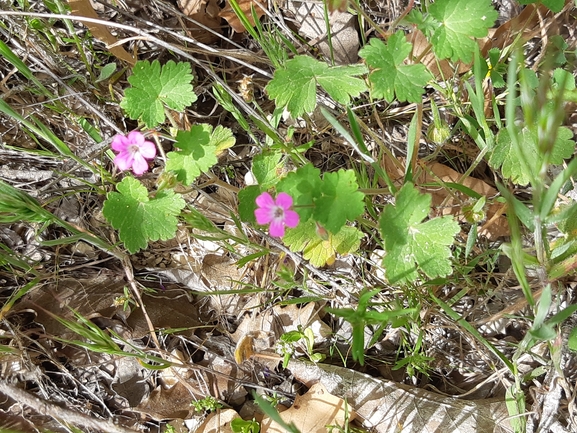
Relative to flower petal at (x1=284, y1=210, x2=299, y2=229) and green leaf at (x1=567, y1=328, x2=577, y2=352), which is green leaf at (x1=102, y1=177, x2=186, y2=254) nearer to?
flower petal at (x1=284, y1=210, x2=299, y2=229)

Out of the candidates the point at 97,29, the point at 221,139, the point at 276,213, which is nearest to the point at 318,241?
the point at 276,213

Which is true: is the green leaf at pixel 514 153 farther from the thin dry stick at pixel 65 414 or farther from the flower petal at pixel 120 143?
the thin dry stick at pixel 65 414

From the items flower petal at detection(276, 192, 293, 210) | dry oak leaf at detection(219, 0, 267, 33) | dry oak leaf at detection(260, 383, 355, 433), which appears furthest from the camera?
dry oak leaf at detection(219, 0, 267, 33)

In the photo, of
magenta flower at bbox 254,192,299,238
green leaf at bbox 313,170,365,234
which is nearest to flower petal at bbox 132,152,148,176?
magenta flower at bbox 254,192,299,238

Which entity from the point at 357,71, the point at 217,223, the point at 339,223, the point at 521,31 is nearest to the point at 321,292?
the point at 217,223

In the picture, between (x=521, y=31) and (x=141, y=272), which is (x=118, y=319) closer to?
(x=141, y=272)

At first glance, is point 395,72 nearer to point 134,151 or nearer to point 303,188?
point 303,188
